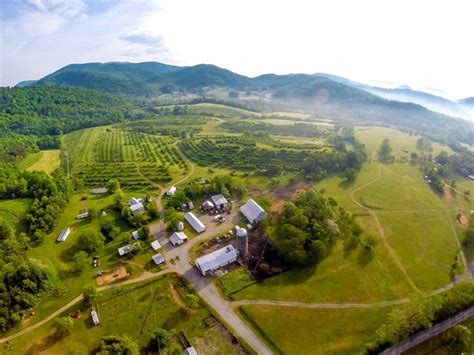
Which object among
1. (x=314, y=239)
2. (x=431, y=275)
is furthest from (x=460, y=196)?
(x=314, y=239)

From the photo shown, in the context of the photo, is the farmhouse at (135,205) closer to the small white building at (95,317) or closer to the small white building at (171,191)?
the small white building at (171,191)

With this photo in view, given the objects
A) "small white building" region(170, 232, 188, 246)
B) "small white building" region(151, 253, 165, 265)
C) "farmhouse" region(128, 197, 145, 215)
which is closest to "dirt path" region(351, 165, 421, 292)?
"small white building" region(170, 232, 188, 246)

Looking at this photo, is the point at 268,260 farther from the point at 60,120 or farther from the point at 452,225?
the point at 60,120

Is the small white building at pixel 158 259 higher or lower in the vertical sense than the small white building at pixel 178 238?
lower

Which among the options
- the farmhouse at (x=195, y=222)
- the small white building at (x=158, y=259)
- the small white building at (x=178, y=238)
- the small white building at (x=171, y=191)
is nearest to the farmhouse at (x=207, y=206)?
the farmhouse at (x=195, y=222)

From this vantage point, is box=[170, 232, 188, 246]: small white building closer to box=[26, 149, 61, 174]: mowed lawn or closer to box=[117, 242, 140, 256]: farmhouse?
box=[117, 242, 140, 256]: farmhouse

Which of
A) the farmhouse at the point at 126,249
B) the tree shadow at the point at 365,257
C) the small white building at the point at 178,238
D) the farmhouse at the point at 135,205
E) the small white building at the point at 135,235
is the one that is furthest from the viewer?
the farmhouse at the point at 135,205
